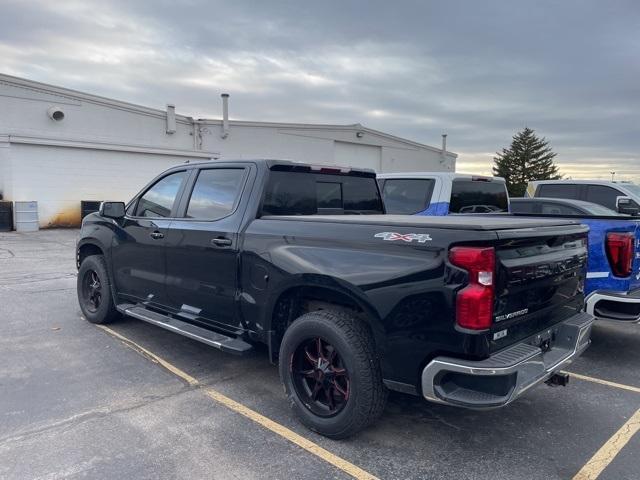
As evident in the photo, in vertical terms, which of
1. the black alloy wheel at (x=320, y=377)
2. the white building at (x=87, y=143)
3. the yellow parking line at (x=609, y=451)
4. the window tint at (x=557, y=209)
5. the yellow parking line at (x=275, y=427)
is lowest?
the yellow parking line at (x=609, y=451)

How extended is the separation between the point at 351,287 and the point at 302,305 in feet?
2.43

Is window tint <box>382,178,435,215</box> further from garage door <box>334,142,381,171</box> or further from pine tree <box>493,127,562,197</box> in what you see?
pine tree <box>493,127,562,197</box>

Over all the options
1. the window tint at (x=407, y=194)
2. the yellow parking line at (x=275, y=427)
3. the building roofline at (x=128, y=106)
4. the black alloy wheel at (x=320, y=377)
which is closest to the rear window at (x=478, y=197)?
the window tint at (x=407, y=194)

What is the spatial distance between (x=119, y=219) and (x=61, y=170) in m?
14.1

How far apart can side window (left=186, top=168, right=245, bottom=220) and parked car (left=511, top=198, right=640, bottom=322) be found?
346 centimetres

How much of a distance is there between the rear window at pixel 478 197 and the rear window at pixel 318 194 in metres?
2.12

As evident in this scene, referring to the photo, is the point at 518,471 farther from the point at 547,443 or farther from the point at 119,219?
the point at 119,219

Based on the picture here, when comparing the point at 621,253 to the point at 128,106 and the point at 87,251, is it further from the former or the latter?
the point at 128,106

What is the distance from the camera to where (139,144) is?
1944 cm

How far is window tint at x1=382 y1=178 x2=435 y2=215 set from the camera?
7.04 meters

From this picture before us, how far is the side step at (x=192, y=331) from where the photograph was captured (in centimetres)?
A: 392

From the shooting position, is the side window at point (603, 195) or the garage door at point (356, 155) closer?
the side window at point (603, 195)

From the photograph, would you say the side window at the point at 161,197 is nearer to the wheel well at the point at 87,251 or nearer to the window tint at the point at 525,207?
the wheel well at the point at 87,251

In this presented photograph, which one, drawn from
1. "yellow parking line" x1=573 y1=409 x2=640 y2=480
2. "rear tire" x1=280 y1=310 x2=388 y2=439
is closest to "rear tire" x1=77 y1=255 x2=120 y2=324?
"rear tire" x1=280 y1=310 x2=388 y2=439
